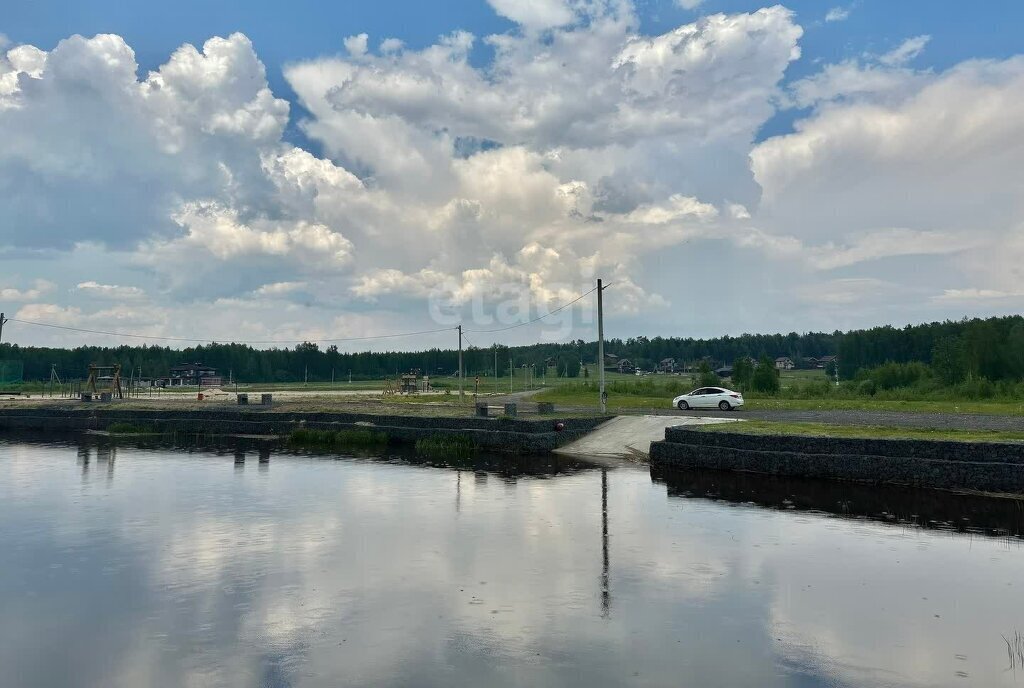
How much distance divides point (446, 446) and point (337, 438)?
8436 mm

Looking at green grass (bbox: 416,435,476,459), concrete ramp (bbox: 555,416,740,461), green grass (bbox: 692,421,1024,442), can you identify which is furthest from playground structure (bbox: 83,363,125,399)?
green grass (bbox: 692,421,1024,442)

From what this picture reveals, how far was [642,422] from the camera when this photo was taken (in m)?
38.4

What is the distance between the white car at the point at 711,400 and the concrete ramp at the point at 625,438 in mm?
11246

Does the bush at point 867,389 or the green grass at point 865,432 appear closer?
the green grass at point 865,432

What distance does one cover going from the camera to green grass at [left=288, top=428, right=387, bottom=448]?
42.2m

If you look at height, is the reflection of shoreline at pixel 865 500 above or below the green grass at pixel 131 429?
below

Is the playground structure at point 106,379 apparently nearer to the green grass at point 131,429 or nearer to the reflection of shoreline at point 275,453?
the green grass at point 131,429

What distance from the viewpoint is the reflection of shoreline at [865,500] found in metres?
19.0

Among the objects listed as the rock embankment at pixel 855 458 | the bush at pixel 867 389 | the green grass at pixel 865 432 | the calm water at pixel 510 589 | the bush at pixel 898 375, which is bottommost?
the calm water at pixel 510 589

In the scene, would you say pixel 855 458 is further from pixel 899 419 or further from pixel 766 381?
pixel 766 381

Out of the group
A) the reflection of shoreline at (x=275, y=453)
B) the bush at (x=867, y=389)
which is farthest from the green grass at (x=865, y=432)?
the bush at (x=867, y=389)

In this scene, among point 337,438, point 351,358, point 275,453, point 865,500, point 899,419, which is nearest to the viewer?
point 865,500

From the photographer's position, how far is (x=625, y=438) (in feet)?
119

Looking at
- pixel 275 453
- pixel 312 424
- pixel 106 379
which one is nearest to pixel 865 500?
pixel 275 453
